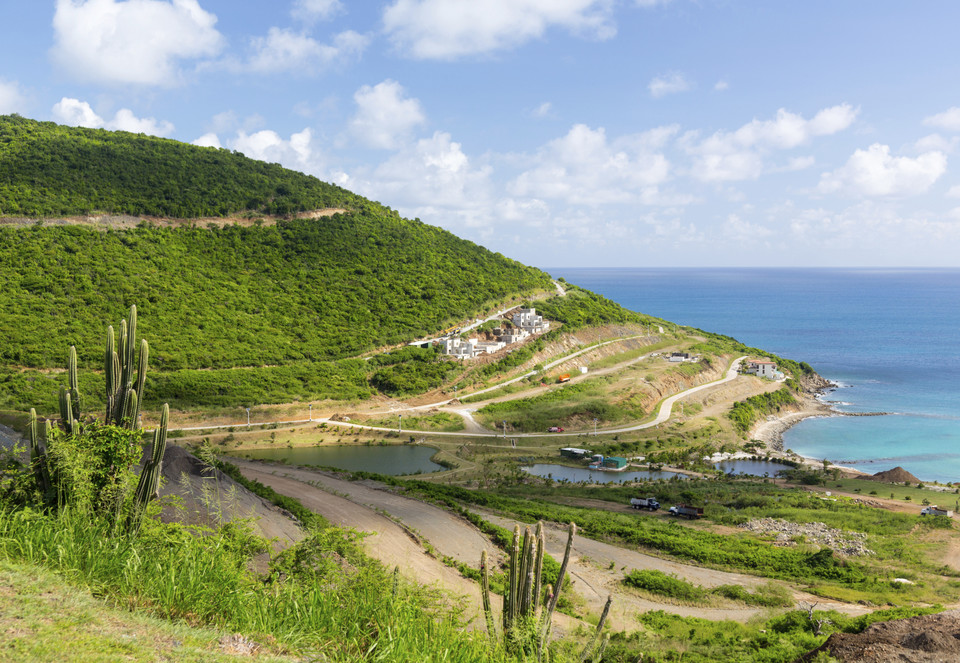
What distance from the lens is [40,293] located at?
162 feet

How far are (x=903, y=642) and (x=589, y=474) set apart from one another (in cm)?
2863

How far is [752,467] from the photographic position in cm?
4394

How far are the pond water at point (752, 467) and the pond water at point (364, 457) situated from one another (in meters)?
20.7

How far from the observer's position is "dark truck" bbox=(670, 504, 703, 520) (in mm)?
28328

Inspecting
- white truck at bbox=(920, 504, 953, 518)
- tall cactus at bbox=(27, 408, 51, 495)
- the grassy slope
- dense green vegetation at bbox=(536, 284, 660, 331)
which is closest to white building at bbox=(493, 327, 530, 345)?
dense green vegetation at bbox=(536, 284, 660, 331)

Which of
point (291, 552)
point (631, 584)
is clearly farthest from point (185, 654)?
point (631, 584)

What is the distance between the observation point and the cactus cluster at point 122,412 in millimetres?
7191

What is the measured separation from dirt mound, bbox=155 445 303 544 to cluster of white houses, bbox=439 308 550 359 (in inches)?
1645

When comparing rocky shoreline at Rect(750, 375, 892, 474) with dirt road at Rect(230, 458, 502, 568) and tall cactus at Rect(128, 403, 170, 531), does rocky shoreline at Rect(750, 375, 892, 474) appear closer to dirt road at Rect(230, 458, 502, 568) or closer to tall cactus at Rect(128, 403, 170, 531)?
dirt road at Rect(230, 458, 502, 568)

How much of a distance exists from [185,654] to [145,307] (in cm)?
5458

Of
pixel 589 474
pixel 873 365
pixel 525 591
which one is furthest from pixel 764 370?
pixel 525 591

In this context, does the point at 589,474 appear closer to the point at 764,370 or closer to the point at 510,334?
the point at 510,334

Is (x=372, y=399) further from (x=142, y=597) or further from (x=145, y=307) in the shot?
(x=142, y=597)

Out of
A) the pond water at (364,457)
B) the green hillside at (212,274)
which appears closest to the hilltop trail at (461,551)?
the pond water at (364,457)
